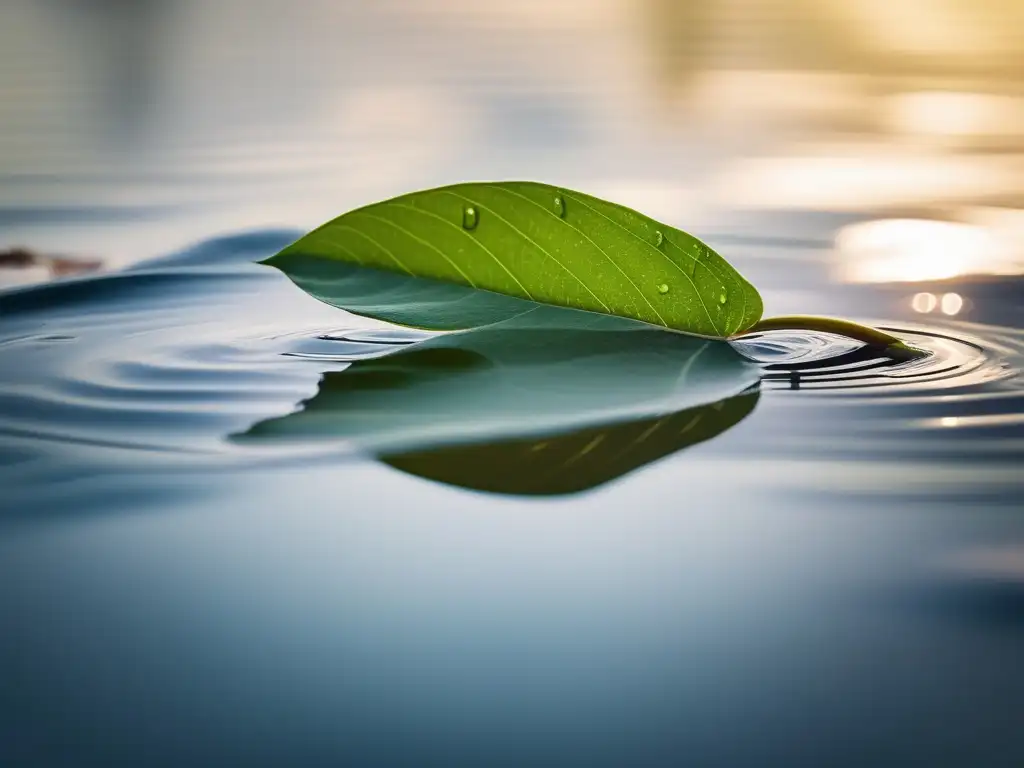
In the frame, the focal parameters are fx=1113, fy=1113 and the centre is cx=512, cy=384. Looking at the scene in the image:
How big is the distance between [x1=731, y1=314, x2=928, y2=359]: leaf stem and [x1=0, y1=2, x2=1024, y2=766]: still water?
2 cm

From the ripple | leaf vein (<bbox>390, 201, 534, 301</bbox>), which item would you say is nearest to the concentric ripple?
the ripple

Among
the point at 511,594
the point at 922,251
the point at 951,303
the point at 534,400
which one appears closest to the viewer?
the point at 511,594

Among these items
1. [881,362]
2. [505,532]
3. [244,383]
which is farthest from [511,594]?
[881,362]

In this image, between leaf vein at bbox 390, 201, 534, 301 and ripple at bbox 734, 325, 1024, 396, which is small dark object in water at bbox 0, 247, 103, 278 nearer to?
leaf vein at bbox 390, 201, 534, 301

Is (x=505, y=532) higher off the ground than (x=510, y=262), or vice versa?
(x=510, y=262)

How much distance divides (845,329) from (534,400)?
33 cm

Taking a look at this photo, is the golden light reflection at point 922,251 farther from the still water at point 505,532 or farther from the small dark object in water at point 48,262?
the small dark object in water at point 48,262

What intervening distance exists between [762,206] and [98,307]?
3.32 ft

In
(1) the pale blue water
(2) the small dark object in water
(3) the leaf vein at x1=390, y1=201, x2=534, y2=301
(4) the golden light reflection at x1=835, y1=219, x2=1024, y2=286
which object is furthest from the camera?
(2) the small dark object in water

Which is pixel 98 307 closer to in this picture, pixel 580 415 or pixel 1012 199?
pixel 580 415

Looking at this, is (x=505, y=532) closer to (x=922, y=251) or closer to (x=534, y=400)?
(x=534, y=400)

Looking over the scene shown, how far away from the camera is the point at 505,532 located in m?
0.58

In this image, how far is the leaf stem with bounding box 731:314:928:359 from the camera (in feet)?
3.18

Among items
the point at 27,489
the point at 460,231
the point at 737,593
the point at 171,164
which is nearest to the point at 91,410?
the point at 27,489
